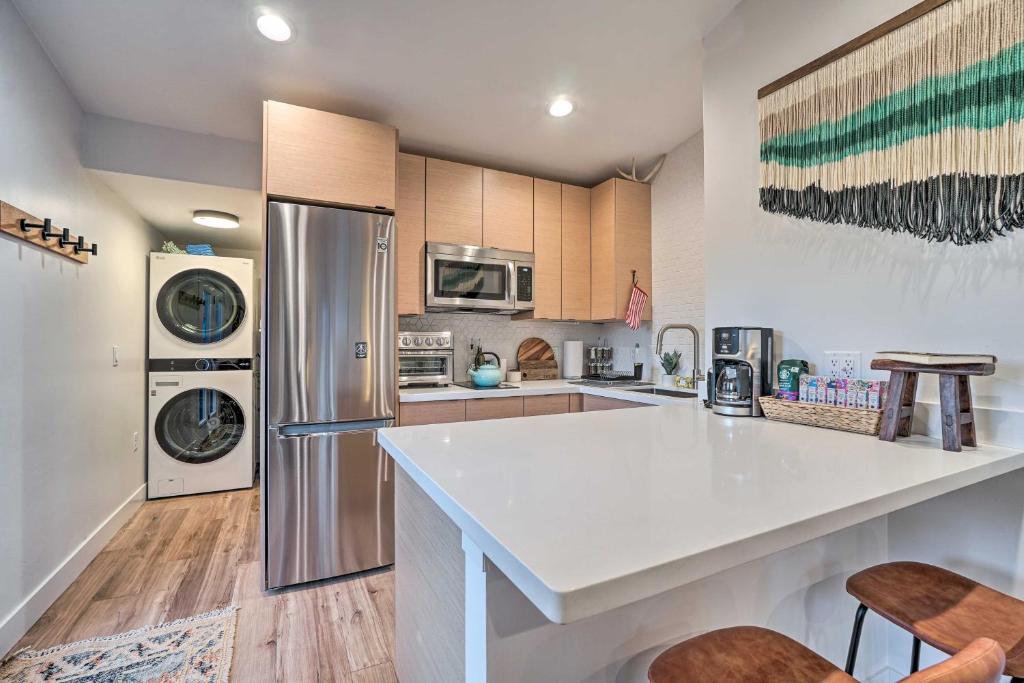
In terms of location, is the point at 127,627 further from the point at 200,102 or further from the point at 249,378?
the point at 200,102

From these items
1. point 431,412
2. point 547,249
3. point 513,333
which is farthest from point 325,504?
point 547,249

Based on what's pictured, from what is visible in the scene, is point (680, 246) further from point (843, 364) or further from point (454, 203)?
point (843, 364)

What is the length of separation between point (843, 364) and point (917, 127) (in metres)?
0.74

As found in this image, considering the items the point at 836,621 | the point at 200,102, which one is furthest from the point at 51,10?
the point at 836,621

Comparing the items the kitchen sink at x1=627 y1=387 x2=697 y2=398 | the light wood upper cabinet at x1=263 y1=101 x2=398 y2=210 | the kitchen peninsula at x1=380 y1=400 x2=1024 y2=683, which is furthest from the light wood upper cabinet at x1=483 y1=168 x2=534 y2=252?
the kitchen peninsula at x1=380 y1=400 x2=1024 y2=683

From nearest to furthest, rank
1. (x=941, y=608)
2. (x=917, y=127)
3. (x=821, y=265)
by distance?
(x=941, y=608) → (x=917, y=127) → (x=821, y=265)

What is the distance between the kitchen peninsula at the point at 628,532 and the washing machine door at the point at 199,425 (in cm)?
287

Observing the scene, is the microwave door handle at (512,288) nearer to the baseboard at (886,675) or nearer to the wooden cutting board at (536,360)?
the wooden cutting board at (536,360)

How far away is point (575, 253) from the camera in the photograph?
3.46 m

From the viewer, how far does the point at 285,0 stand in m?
1.76

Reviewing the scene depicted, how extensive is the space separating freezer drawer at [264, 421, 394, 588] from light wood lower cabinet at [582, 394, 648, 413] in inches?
51.2

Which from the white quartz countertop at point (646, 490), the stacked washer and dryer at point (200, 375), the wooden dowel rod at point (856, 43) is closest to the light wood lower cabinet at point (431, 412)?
the white quartz countertop at point (646, 490)

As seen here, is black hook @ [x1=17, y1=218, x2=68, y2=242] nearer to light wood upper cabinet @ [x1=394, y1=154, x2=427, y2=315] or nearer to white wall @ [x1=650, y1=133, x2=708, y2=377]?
light wood upper cabinet @ [x1=394, y1=154, x2=427, y2=315]

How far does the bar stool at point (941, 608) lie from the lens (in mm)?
924
